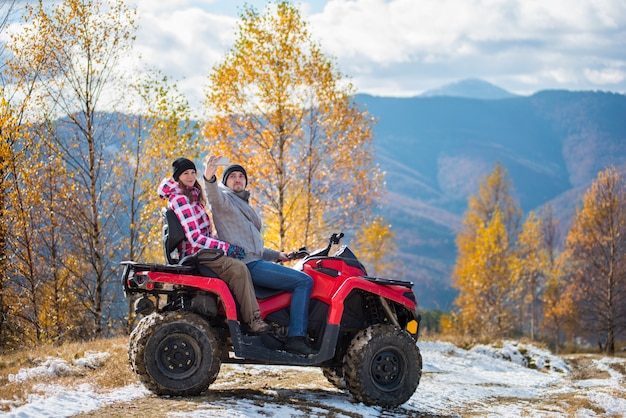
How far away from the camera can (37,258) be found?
18250 mm

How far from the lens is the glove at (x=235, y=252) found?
7148mm

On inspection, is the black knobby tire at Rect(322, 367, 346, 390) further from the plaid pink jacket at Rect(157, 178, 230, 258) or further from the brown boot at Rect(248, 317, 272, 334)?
the plaid pink jacket at Rect(157, 178, 230, 258)

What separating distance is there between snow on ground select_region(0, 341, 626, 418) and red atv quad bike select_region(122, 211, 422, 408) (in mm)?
348

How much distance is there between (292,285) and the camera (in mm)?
7242

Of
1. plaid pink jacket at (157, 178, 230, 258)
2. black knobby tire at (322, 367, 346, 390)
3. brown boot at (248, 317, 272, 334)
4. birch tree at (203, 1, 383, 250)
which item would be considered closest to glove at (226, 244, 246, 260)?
plaid pink jacket at (157, 178, 230, 258)

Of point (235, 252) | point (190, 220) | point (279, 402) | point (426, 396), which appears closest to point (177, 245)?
point (190, 220)

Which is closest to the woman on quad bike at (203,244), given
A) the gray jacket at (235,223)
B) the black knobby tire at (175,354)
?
the gray jacket at (235,223)

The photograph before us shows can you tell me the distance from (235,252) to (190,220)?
0.56 meters

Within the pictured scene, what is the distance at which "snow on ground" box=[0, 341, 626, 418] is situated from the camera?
248 inches

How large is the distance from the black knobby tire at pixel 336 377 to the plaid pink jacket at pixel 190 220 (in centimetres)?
229

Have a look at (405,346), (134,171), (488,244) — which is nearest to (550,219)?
(488,244)

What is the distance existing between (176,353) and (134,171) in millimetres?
14311

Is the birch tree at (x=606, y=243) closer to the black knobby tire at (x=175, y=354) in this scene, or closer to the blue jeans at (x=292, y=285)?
the blue jeans at (x=292, y=285)

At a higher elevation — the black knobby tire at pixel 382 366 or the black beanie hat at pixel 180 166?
the black beanie hat at pixel 180 166
